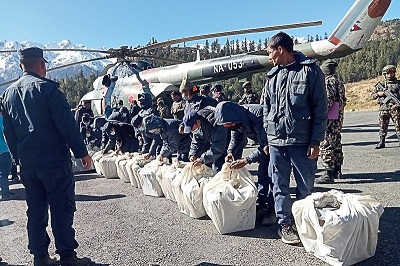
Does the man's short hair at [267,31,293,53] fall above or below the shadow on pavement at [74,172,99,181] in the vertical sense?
above

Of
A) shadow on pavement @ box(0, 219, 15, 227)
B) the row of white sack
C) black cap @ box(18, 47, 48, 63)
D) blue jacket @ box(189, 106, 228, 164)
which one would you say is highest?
black cap @ box(18, 47, 48, 63)

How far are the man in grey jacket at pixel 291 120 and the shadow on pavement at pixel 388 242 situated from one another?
2.34 ft

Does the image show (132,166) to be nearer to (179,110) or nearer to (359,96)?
(179,110)

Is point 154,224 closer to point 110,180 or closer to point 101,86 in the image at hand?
point 110,180

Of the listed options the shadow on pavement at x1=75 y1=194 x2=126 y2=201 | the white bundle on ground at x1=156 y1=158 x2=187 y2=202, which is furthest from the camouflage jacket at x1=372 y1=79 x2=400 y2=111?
the shadow on pavement at x1=75 y1=194 x2=126 y2=201

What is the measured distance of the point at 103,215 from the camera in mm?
4926

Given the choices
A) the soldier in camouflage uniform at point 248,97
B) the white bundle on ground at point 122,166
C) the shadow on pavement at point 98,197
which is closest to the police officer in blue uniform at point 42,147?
the shadow on pavement at point 98,197

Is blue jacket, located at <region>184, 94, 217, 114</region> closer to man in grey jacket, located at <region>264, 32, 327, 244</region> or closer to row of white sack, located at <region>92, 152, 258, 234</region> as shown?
row of white sack, located at <region>92, 152, 258, 234</region>

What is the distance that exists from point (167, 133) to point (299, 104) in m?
2.76

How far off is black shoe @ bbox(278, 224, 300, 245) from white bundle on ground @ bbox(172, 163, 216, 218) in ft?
3.88

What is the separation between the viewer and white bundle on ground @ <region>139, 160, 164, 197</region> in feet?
18.1

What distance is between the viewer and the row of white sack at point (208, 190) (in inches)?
147

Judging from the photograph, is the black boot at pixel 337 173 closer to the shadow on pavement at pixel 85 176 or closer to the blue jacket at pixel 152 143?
the blue jacket at pixel 152 143

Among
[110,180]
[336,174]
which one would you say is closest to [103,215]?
[110,180]
